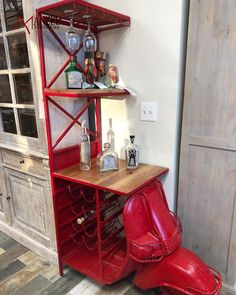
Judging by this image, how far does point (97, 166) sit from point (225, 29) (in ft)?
3.37

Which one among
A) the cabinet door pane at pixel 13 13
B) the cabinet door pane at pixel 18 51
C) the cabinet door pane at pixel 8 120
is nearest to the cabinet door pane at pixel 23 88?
the cabinet door pane at pixel 18 51

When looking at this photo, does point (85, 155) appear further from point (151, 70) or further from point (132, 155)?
point (151, 70)

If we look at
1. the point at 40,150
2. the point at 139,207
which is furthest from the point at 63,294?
the point at 40,150

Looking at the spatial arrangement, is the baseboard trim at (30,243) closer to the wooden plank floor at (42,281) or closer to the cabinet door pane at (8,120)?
the wooden plank floor at (42,281)

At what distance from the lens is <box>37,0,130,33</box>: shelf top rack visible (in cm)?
117

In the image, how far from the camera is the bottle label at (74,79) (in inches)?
52.7

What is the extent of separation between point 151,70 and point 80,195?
38.7 inches

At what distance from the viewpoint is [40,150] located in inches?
62.2

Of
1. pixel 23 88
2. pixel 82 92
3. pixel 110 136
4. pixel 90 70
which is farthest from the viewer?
pixel 110 136

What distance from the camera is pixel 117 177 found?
4.49ft

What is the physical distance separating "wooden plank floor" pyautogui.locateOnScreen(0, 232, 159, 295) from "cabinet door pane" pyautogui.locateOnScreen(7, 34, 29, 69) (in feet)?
4.63

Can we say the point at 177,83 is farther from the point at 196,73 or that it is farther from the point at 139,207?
the point at 139,207

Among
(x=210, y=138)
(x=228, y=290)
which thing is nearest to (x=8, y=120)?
(x=210, y=138)

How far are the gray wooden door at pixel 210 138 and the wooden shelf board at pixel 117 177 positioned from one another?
0.22 m
